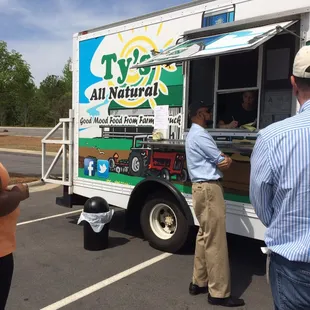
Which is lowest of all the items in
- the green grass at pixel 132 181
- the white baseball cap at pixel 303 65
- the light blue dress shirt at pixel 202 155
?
the green grass at pixel 132 181

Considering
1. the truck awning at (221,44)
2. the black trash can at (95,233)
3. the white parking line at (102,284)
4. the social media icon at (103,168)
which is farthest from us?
the social media icon at (103,168)

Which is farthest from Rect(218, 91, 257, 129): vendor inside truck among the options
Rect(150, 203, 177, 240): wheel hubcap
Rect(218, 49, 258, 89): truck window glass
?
Rect(150, 203, 177, 240): wheel hubcap

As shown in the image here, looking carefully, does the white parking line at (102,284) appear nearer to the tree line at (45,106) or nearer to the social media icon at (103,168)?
the social media icon at (103,168)

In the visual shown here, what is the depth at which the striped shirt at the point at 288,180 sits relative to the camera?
1.55 m

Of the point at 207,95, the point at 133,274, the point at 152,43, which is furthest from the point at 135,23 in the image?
the point at 133,274

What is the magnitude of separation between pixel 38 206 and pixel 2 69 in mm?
6417

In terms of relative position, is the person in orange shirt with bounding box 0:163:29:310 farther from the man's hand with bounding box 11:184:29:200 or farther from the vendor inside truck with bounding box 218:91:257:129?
the vendor inside truck with bounding box 218:91:257:129

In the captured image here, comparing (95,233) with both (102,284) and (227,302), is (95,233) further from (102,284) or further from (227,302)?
(227,302)

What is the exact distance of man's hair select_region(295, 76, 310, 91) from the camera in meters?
1.62

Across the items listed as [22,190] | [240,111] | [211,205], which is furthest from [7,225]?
[240,111]

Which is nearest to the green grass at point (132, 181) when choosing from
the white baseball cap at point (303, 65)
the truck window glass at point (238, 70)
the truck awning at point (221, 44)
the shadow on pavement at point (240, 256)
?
the shadow on pavement at point (240, 256)

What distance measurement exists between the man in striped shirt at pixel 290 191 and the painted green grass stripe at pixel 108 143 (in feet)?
12.7

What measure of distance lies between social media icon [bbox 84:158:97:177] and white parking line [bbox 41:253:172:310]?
1743 millimetres

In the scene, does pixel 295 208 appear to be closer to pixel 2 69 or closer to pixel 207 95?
pixel 207 95
